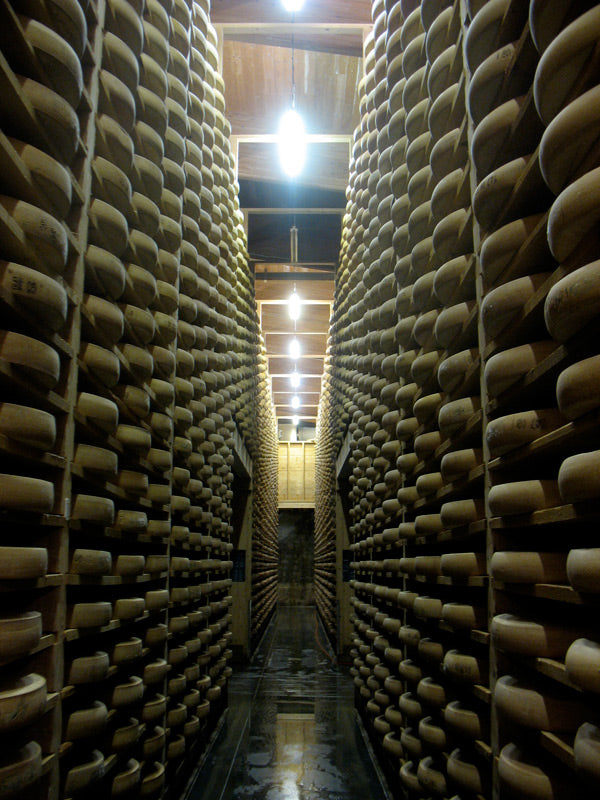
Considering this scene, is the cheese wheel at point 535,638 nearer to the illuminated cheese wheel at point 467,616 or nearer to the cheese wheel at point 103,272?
the illuminated cheese wheel at point 467,616

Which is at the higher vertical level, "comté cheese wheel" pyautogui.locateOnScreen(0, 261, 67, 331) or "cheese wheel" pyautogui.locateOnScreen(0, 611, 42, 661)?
"comté cheese wheel" pyautogui.locateOnScreen(0, 261, 67, 331)

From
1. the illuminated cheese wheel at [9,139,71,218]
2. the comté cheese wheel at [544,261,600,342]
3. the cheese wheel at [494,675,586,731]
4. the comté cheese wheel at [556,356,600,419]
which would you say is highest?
the illuminated cheese wheel at [9,139,71,218]

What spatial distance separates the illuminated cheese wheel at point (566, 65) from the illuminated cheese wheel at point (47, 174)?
1244mm

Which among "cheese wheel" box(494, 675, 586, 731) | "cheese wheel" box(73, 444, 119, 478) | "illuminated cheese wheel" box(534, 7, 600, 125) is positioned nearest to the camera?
"illuminated cheese wheel" box(534, 7, 600, 125)

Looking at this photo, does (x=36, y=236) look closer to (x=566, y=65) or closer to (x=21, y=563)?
(x=21, y=563)

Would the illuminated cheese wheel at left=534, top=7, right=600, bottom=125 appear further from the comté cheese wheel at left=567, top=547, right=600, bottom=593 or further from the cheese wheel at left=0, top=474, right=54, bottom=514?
the cheese wheel at left=0, top=474, right=54, bottom=514

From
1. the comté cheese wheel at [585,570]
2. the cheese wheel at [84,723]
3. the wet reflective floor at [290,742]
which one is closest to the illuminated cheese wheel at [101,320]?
the cheese wheel at [84,723]

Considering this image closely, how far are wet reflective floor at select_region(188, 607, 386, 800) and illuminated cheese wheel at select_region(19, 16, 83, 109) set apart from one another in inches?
138

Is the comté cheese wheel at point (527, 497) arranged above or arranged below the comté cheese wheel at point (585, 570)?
above

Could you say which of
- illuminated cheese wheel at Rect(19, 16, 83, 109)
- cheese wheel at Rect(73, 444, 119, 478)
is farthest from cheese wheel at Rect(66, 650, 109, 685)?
illuminated cheese wheel at Rect(19, 16, 83, 109)

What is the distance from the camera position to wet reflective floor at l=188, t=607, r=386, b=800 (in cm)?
395

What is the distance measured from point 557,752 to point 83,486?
5.77 ft

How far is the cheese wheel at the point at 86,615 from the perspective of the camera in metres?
2.16

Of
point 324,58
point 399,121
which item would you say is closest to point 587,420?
point 399,121
